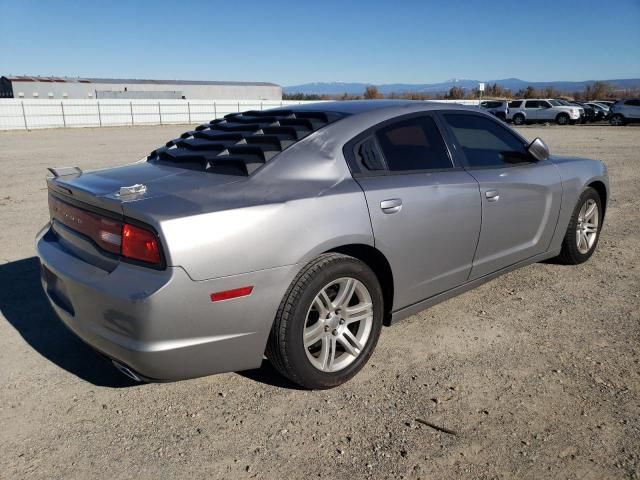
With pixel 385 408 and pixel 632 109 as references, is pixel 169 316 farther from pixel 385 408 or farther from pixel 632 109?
pixel 632 109

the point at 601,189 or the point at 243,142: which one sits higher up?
the point at 243,142

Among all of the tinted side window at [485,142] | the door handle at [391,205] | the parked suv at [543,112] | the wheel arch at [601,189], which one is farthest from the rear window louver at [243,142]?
the parked suv at [543,112]

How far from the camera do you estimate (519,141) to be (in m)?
4.37

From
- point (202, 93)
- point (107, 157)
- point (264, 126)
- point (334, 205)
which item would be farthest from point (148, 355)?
point (202, 93)

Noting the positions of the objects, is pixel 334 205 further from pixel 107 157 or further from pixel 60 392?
pixel 107 157

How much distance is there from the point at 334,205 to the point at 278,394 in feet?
3.65

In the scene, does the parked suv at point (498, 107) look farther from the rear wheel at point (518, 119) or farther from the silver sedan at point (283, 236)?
the silver sedan at point (283, 236)

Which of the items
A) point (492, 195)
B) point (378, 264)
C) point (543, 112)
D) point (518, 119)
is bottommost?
point (518, 119)

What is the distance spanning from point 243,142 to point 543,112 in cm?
3494

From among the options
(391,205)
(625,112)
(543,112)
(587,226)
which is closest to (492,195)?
(391,205)

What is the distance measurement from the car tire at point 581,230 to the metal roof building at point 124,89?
55.6m

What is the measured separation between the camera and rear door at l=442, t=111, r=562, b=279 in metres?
3.78

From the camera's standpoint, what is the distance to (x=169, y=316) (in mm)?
2387

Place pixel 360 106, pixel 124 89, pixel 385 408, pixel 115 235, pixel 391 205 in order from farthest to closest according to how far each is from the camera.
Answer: pixel 124 89 → pixel 360 106 → pixel 391 205 → pixel 385 408 → pixel 115 235
